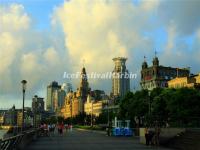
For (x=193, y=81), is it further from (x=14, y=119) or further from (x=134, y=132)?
(x=134, y=132)

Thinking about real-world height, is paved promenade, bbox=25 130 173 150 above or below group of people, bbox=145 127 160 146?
below

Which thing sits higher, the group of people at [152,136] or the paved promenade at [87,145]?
the group of people at [152,136]

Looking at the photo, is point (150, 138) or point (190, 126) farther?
point (190, 126)

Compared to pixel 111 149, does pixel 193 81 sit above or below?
above

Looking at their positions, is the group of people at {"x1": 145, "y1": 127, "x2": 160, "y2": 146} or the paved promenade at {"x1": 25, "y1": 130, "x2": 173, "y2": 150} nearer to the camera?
the paved promenade at {"x1": 25, "y1": 130, "x2": 173, "y2": 150}

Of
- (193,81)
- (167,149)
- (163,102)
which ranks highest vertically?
(193,81)

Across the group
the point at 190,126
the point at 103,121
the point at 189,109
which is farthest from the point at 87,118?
the point at 190,126

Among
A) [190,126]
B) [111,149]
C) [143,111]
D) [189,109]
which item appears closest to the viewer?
[111,149]

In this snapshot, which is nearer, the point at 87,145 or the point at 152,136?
the point at 87,145

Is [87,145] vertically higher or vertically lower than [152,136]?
lower

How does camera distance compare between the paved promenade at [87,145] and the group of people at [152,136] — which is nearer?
the paved promenade at [87,145]

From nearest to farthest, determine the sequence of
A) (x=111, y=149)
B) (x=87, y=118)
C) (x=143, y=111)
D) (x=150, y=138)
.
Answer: (x=111, y=149) → (x=150, y=138) → (x=143, y=111) → (x=87, y=118)

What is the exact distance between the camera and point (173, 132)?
39875 mm

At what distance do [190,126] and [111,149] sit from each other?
13.7 m
